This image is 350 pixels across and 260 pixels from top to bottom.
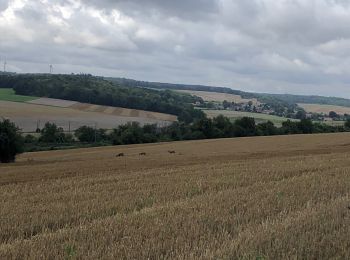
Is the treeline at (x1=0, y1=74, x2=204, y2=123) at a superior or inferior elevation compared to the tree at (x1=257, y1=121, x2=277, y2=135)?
superior

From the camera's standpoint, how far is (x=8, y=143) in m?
47.4

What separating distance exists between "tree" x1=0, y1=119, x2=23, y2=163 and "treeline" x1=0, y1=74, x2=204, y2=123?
71.1 meters

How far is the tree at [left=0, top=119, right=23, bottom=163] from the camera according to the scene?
47344 millimetres

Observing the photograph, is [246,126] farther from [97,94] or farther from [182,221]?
[182,221]

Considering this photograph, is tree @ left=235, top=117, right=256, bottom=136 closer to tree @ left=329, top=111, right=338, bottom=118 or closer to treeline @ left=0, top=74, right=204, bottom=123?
treeline @ left=0, top=74, right=204, bottom=123

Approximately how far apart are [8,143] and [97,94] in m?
82.0

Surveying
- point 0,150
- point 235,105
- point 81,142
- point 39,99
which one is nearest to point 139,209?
point 0,150

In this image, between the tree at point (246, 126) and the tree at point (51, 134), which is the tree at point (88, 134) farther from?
the tree at point (246, 126)

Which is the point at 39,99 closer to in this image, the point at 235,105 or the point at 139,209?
the point at 235,105

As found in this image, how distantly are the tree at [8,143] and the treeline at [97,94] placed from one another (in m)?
71.1

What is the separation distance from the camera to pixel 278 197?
10867 mm

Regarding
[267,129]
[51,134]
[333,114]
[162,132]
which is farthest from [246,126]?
[333,114]

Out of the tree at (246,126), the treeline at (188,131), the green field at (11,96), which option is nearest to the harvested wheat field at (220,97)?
the treeline at (188,131)

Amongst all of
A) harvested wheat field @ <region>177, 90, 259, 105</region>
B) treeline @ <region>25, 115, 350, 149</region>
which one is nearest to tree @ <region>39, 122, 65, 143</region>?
treeline @ <region>25, 115, 350, 149</region>
